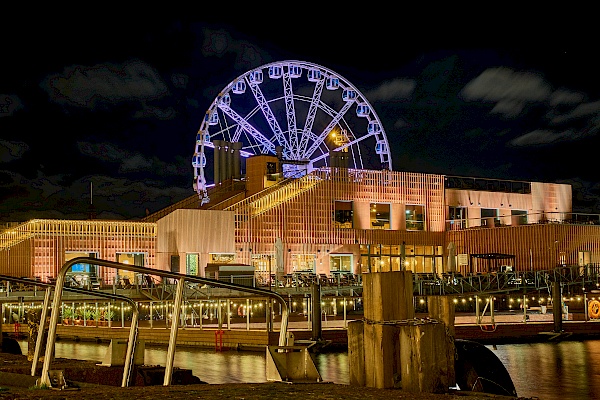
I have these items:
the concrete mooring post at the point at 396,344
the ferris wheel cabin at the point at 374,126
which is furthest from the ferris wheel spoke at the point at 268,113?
the concrete mooring post at the point at 396,344

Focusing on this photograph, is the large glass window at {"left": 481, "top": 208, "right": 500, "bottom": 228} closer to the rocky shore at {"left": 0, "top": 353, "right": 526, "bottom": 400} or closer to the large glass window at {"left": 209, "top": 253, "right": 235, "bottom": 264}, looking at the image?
the large glass window at {"left": 209, "top": 253, "right": 235, "bottom": 264}

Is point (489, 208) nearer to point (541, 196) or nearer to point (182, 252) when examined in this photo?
point (541, 196)

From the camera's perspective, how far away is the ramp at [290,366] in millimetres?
8234

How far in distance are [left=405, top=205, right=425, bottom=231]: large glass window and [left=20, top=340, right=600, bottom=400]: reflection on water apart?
21.8 m

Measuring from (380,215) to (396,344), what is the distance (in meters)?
36.8

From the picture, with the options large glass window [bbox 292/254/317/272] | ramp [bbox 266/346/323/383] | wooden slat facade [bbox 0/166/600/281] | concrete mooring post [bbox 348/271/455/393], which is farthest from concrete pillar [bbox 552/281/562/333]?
large glass window [bbox 292/254/317/272]

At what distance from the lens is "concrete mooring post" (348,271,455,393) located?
7.54 m

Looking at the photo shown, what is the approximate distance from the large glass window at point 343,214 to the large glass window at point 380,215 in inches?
52.8

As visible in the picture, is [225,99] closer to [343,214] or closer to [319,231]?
[343,214]

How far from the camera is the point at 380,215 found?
44.6 m

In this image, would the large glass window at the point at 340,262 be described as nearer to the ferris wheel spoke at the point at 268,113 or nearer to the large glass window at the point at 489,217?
the large glass window at the point at 489,217

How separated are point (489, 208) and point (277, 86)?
13.4 meters

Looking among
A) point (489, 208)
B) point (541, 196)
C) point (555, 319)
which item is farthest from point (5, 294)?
point (541, 196)

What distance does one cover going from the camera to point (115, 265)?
764 centimetres
